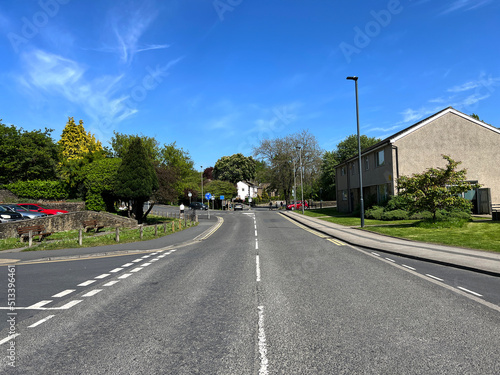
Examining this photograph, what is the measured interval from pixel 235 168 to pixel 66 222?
8591cm

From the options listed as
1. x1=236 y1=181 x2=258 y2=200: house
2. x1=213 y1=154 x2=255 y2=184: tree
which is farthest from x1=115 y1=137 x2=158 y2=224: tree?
x1=213 y1=154 x2=255 y2=184: tree

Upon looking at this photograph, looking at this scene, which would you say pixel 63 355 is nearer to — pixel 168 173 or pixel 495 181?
pixel 168 173

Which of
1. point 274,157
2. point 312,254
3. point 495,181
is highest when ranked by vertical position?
point 274,157

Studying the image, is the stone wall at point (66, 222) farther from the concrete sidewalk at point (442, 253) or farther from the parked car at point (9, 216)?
the concrete sidewalk at point (442, 253)

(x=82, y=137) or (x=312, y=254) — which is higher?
(x=82, y=137)

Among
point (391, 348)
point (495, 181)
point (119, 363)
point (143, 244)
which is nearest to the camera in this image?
point (119, 363)

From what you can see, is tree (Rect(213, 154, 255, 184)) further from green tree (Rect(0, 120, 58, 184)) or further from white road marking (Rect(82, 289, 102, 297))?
white road marking (Rect(82, 289, 102, 297))

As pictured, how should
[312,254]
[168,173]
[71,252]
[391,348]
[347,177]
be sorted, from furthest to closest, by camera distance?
[347,177] < [168,173] < [71,252] < [312,254] < [391,348]

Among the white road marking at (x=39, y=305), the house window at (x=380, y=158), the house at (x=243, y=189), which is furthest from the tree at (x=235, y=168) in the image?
the white road marking at (x=39, y=305)

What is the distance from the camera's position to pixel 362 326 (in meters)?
5.02

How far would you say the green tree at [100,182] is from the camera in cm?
3000

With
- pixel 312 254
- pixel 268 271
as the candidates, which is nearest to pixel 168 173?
pixel 312 254

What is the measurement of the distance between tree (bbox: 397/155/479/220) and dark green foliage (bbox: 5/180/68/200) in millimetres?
35509

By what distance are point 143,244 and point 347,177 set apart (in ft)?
104
